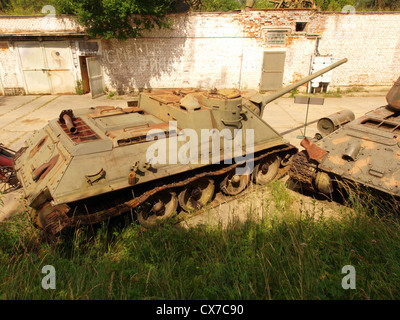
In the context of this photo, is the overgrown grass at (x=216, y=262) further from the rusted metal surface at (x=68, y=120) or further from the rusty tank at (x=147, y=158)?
the rusted metal surface at (x=68, y=120)

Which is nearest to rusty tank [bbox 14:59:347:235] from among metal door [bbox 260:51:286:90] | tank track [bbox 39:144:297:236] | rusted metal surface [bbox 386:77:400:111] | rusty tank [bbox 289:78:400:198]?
tank track [bbox 39:144:297:236]

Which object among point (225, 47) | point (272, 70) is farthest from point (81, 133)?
point (272, 70)

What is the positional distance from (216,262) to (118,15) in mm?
12200

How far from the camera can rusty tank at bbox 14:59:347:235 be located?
4711mm

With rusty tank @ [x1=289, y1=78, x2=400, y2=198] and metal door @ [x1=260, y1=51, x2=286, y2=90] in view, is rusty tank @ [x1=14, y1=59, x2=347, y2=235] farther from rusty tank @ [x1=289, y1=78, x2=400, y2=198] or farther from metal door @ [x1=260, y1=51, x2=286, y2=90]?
metal door @ [x1=260, y1=51, x2=286, y2=90]

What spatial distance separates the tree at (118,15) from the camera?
12648 millimetres

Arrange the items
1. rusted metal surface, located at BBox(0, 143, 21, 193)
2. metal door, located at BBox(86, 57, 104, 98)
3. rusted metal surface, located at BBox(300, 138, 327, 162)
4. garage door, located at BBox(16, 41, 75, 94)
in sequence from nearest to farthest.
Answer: rusted metal surface, located at BBox(300, 138, 327, 162) < rusted metal surface, located at BBox(0, 143, 21, 193) < metal door, located at BBox(86, 57, 104, 98) < garage door, located at BBox(16, 41, 75, 94)

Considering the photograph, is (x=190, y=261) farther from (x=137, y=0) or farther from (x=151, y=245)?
(x=137, y=0)

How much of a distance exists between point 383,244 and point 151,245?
10.3 feet

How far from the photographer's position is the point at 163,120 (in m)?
6.33

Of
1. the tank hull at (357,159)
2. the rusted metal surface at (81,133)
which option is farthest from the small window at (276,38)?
the rusted metal surface at (81,133)

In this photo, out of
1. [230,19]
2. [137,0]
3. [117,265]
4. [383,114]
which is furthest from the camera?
[230,19]

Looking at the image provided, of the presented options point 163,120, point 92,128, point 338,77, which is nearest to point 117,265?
point 92,128

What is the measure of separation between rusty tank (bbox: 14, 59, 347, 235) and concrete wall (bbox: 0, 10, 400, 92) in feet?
28.5
